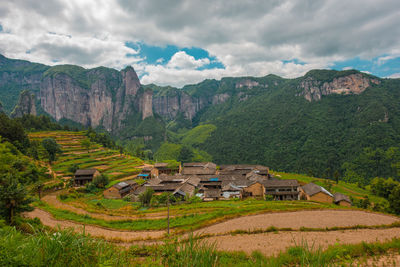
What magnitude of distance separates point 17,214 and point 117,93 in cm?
19111

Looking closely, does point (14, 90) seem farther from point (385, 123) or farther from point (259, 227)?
point (385, 123)

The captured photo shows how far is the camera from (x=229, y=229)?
16.6 m

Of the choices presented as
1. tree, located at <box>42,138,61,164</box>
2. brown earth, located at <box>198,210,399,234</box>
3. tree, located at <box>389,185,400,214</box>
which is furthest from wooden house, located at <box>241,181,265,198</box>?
A: tree, located at <box>42,138,61,164</box>

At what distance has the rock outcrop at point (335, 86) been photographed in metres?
135

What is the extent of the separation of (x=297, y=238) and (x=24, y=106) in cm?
15435

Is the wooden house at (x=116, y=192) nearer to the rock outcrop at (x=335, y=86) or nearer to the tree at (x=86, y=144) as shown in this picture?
the tree at (x=86, y=144)

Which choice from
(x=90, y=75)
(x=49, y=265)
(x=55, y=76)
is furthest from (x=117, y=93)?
(x=49, y=265)

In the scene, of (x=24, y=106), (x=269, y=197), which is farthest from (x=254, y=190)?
(x=24, y=106)

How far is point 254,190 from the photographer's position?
125ft

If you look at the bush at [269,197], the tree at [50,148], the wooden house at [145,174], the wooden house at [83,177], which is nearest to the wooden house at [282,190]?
the bush at [269,197]

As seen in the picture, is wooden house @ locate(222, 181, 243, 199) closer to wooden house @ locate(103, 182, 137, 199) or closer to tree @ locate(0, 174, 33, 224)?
wooden house @ locate(103, 182, 137, 199)

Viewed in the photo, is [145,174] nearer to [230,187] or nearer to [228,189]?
[228,189]

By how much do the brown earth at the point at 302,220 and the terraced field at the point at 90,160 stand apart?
1511 inches

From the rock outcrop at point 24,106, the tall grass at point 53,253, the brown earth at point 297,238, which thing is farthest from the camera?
the rock outcrop at point 24,106
